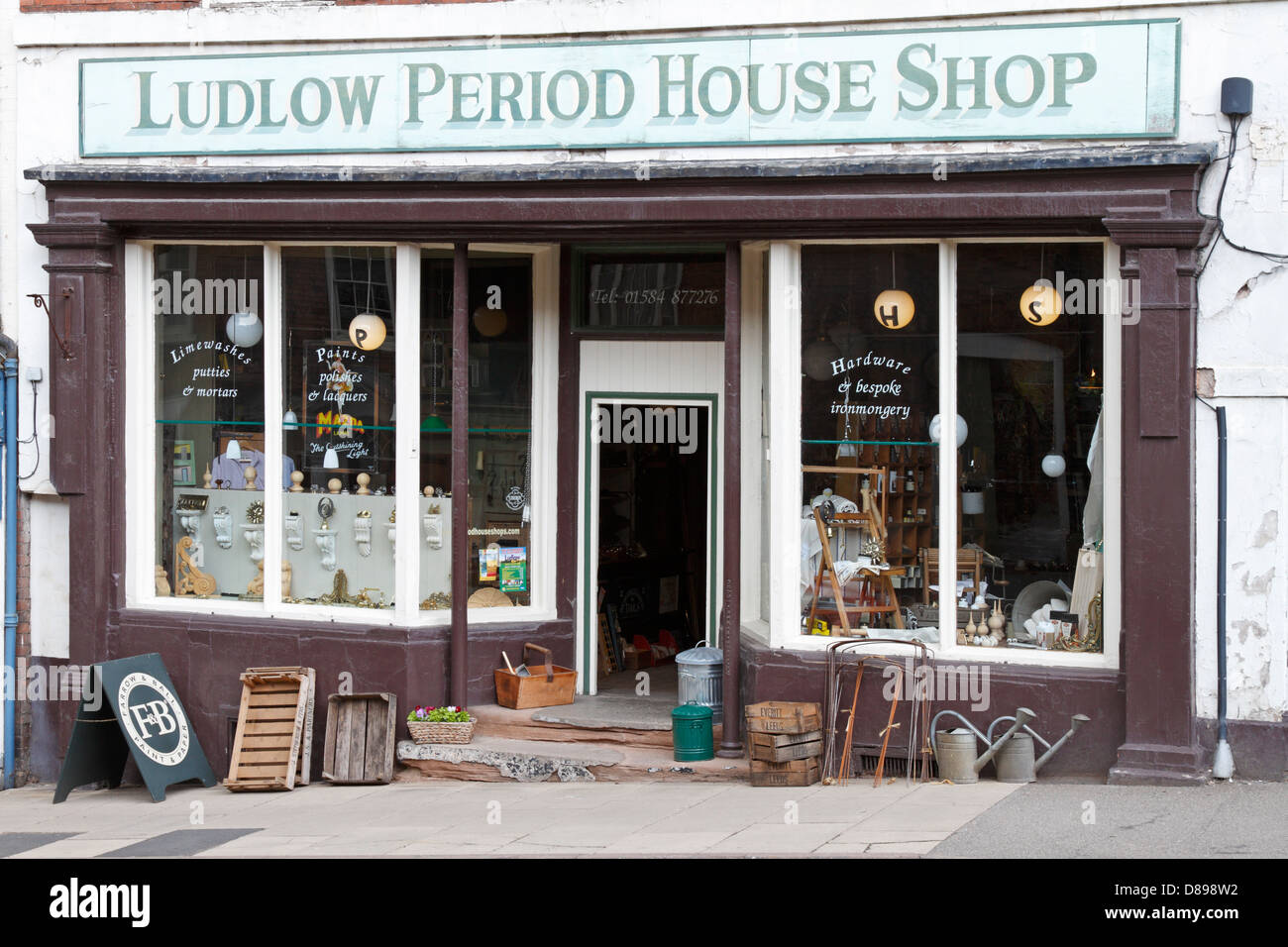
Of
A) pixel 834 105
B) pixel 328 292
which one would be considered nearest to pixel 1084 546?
pixel 834 105

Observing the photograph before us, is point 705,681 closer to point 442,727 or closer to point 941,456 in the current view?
point 442,727

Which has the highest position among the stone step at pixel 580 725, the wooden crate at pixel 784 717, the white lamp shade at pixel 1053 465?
the white lamp shade at pixel 1053 465

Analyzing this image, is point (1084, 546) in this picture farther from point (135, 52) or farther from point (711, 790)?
point (135, 52)

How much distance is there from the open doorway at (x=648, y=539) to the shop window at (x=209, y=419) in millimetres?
2590

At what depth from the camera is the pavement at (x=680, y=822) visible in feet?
23.7

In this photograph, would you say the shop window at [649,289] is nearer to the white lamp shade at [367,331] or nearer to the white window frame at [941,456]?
the white window frame at [941,456]

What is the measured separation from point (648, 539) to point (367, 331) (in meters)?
3.44

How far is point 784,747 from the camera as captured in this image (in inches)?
343

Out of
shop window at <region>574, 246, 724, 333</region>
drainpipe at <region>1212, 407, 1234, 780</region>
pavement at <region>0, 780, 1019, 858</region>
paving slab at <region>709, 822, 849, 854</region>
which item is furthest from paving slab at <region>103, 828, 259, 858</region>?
drainpipe at <region>1212, 407, 1234, 780</region>

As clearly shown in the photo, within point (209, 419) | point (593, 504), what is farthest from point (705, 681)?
point (209, 419)

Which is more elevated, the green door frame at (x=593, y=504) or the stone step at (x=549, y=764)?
the green door frame at (x=593, y=504)

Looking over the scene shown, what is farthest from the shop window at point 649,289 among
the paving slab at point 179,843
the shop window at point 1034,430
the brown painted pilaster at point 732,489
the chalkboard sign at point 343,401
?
the paving slab at point 179,843

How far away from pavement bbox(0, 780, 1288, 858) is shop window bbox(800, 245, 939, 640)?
1331 mm

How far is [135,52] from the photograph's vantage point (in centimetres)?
1019
